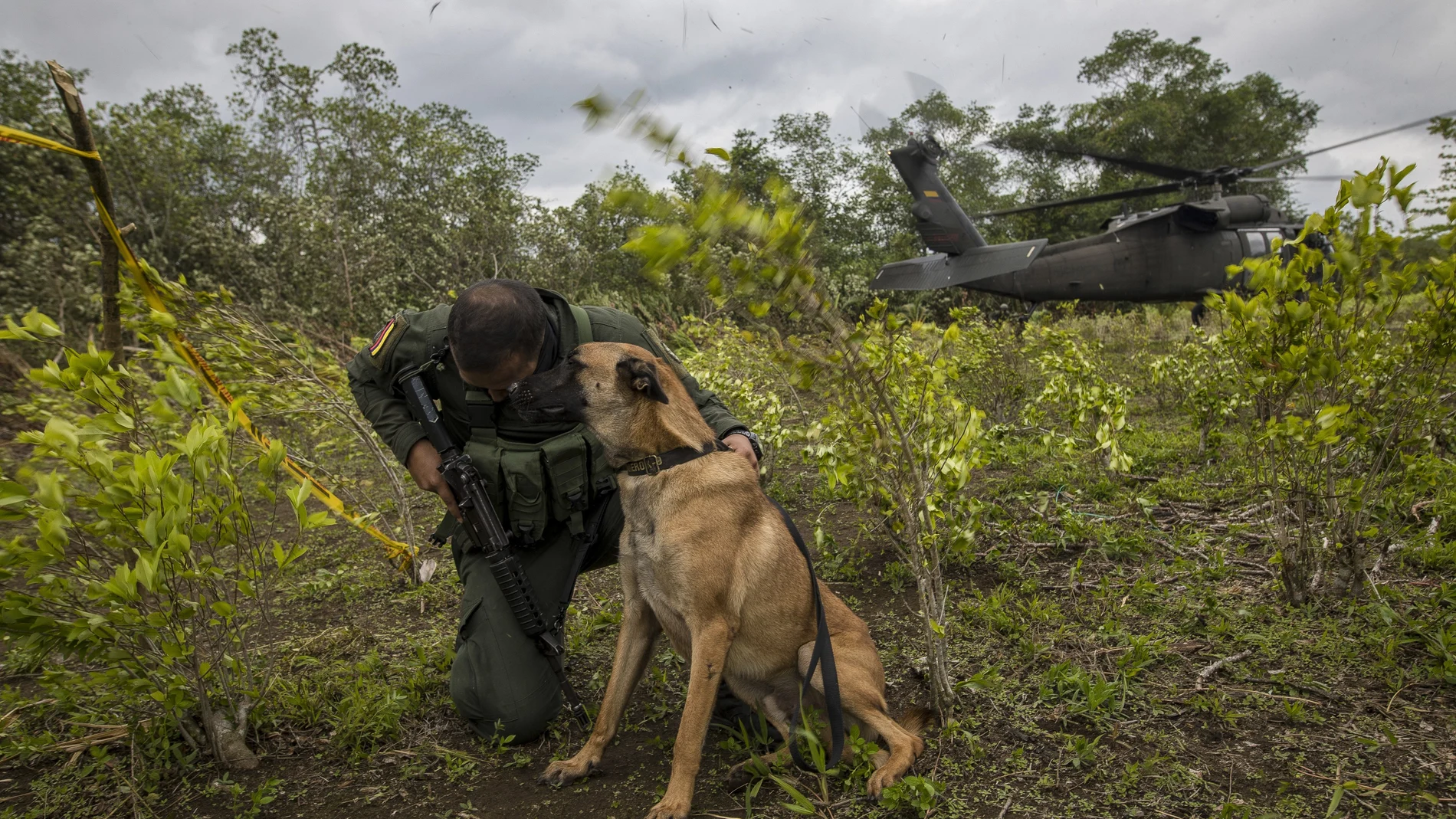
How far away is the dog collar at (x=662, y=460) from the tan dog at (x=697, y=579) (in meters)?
0.02

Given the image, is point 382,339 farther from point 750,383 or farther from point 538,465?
point 750,383

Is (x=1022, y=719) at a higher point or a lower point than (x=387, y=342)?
lower

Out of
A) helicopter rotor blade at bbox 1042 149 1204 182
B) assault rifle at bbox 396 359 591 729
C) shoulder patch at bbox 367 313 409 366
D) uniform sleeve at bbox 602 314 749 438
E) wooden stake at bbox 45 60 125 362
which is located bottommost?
assault rifle at bbox 396 359 591 729

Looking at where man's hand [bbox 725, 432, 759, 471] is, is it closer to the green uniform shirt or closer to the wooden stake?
the green uniform shirt

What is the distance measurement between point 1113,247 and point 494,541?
15.9m

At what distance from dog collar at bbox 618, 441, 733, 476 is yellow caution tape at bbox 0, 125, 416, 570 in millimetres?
1348

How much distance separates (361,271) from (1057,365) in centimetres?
1863

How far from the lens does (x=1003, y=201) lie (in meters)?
38.4

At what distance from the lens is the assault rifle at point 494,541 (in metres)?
3.33

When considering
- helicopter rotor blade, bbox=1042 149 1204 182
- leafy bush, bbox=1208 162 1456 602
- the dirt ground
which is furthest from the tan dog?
helicopter rotor blade, bbox=1042 149 1204 182

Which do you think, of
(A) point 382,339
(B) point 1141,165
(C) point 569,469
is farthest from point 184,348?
(B) point 1141,165

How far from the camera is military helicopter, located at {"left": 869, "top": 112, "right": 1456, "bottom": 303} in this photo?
593 inches

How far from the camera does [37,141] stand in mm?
3193

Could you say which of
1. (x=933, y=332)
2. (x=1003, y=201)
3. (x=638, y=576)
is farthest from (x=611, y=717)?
(x=1003, y=201)
